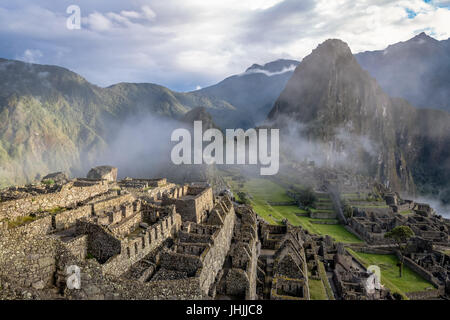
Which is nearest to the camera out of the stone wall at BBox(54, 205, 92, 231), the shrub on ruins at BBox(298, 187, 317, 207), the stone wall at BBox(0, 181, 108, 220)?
the stone wall at BBox(0, 181, 108, 220)

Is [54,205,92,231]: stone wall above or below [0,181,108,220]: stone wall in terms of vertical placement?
below

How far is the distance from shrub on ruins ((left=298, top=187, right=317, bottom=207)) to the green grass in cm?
3303

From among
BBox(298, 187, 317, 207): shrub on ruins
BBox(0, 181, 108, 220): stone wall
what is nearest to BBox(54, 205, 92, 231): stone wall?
BBox(0, 181, 108, 220): stone wall

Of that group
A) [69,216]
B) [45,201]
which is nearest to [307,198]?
[69,216]

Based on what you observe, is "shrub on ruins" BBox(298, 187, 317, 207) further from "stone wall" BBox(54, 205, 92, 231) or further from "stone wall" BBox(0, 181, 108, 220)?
"stone wall" BBox(54, 205, 92, 231)

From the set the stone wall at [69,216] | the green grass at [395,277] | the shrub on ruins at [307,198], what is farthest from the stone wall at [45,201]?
the shrub on ruins at [307,198]

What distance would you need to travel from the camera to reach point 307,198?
276 feet

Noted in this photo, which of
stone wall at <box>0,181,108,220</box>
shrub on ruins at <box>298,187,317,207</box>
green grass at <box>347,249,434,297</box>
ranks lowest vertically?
green grass at <box>347,249,434,297</box>

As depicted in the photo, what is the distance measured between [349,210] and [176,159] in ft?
315

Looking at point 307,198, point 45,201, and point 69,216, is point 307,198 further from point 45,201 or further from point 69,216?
point 45,201

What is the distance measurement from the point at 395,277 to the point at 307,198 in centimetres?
4432

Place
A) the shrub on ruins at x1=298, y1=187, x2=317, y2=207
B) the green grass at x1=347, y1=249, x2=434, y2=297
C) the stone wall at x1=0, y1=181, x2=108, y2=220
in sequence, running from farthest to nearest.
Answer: the shrub on ruins at x1=298, y1=187, x2=317, y2=207 → the green grass at x1=347, y1=249, x2=434, y2=297 → the stone wall at x1=0, y1=181, x2=108, y2=220

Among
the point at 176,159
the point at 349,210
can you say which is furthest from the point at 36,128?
A: the point at 349,210

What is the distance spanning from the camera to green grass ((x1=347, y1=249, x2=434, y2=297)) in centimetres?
3589
